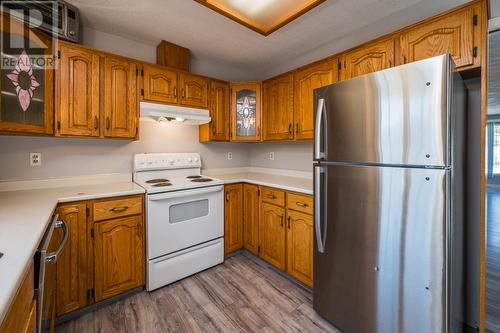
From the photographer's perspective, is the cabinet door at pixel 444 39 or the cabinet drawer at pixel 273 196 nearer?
the cabinet door at pixel 444 39

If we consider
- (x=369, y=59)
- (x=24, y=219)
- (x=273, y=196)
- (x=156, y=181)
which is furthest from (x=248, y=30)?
(x=24, y=219)

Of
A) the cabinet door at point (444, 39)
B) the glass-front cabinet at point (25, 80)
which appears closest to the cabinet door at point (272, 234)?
the cabinet door at point (444, 39)

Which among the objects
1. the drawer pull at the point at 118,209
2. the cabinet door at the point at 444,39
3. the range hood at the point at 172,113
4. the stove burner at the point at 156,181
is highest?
the cabinet door at the point at 444,39

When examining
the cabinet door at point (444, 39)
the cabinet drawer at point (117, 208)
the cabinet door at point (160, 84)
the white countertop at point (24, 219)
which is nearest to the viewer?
the white countertop at point (24, 219)

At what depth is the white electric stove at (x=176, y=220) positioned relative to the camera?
6.61 ft

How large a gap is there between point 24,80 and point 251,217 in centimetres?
228

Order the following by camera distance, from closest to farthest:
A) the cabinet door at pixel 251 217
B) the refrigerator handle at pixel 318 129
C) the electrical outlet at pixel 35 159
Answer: the refrigerator handle at pixel 318 129, the electrical outlet at pixel 35 159, the cabinet door at pixel 251 217

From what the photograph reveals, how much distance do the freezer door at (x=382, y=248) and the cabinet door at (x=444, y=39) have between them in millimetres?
814

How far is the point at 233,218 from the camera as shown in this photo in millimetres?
2609

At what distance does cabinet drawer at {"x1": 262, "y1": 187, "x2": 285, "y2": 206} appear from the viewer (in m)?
2.22

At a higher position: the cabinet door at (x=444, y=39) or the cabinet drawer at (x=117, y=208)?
the cabinet door at (x=444, y=39)

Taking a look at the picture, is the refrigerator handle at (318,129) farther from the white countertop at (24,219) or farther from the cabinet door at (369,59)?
the white countertop at (24,219)

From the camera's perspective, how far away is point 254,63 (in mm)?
3047

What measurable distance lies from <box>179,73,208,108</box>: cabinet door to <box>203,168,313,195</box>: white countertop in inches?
36.6
